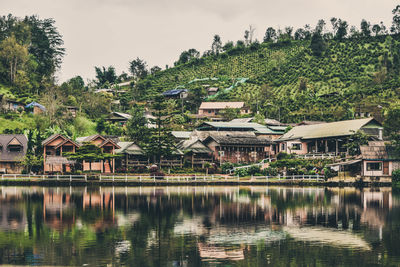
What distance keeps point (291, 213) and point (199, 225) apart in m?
8.54

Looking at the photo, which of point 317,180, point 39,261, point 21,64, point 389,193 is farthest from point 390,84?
point 39,261

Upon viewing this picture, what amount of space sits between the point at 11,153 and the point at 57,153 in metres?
5.98

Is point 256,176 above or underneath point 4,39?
underneath

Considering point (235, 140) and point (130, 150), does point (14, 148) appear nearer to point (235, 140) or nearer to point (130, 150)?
point (130, 150)

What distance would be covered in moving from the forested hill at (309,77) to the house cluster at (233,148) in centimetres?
2132

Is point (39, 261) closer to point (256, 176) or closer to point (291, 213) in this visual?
point (291, 213)

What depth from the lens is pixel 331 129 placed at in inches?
3167

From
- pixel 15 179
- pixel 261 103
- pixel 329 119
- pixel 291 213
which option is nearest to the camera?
A: pixel 291 213

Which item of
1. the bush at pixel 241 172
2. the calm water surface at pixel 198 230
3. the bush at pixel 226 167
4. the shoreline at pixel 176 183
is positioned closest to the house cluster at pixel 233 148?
the bush at pixel 226 167

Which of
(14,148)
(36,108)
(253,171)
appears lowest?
(253,171)

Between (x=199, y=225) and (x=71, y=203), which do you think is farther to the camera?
(x=71, y=203)

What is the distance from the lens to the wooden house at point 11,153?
6962 centimetres

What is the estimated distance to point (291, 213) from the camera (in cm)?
3738

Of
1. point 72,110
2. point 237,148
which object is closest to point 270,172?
point 237,148
